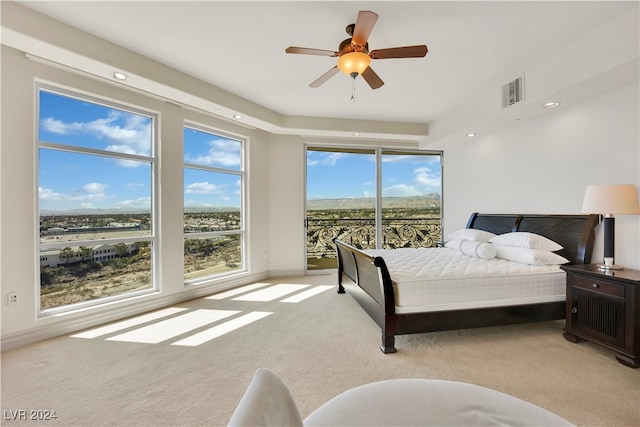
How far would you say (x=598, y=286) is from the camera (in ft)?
7.81

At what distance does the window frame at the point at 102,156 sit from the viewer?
267cm

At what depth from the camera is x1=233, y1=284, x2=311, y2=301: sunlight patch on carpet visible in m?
3.93

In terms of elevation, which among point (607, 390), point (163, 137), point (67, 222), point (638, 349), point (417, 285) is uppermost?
point (163, 137)

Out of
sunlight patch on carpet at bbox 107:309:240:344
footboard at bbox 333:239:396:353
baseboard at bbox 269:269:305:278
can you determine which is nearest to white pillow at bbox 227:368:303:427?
footboard at bbox 333:239:396:353

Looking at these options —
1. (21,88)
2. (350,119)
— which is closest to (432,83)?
(350,119)

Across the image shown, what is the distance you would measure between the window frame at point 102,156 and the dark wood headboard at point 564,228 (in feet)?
15.6

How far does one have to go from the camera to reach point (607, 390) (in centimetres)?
190

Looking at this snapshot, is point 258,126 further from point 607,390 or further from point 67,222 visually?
point 607,390

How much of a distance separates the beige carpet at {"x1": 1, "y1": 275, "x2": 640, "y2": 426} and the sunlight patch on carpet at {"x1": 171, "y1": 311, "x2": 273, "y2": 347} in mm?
84

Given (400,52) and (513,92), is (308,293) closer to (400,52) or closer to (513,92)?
(400,52)

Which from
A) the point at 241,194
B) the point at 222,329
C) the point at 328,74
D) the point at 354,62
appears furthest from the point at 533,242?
the point at 241,194

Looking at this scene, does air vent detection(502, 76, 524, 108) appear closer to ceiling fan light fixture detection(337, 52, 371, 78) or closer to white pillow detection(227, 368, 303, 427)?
ceiling fan light fixture detection(337, 52, 371, 78)

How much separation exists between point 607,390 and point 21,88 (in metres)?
5.31

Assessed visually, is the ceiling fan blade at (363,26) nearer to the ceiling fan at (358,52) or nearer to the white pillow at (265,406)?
the ceiling fan at (358,52)
